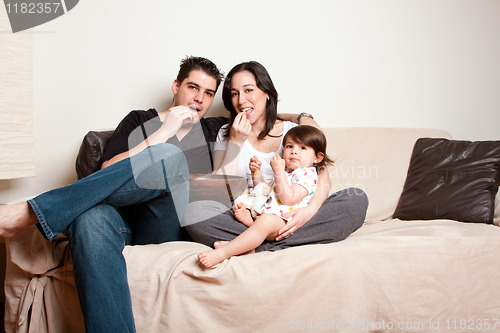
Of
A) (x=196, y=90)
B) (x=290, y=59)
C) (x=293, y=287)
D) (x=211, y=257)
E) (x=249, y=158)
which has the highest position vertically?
(x=290, y=59)

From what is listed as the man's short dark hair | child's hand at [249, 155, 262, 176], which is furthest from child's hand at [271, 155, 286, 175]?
the man's short dark hair

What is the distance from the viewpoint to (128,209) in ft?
4.18

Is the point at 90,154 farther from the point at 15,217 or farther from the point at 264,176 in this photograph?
the point at 264,176

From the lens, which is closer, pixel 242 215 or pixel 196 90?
pixel 242 215

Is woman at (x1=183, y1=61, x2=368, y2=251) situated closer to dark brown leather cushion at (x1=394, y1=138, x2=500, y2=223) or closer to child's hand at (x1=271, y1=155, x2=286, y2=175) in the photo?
child's hand at (x1=271, y1=155, x2=286, y2=175)

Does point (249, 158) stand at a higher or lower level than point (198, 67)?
lower

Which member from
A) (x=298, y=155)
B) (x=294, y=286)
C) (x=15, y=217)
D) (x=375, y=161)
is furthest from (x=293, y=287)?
(x=375, y=161)

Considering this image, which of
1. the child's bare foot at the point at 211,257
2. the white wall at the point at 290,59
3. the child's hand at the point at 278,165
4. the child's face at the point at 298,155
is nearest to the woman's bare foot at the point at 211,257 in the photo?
the child's bare foot at the point at 211,257

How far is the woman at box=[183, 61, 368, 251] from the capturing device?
1215mm

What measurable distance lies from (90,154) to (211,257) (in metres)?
0.83

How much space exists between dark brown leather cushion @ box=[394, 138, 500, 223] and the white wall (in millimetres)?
482

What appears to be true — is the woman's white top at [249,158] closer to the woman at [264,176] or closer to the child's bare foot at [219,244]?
the woman at [264,176]

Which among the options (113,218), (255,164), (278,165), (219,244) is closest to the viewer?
(113,218)

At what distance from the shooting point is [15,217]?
3.07 ft
